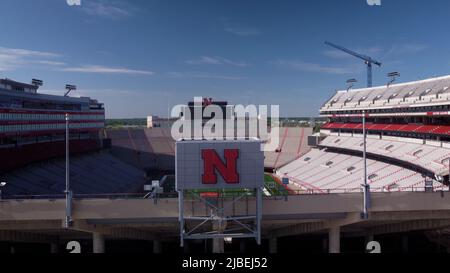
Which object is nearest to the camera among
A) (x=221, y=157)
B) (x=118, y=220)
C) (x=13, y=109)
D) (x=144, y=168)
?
(x=221, y=157)

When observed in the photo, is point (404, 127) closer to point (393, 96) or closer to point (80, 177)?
point (393, 96)

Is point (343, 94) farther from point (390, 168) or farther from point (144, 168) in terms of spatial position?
point (144, 168)

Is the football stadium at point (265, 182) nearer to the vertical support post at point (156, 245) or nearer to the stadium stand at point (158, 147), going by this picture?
the vertical support post at point (156, 245)

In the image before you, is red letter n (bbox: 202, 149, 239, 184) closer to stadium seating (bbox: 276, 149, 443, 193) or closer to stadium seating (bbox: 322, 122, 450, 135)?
stadium seating (bbox: 276, 149, 443, 193)

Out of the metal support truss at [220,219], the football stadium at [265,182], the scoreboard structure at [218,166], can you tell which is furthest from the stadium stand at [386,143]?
the scoreboard structure at [218,166]
